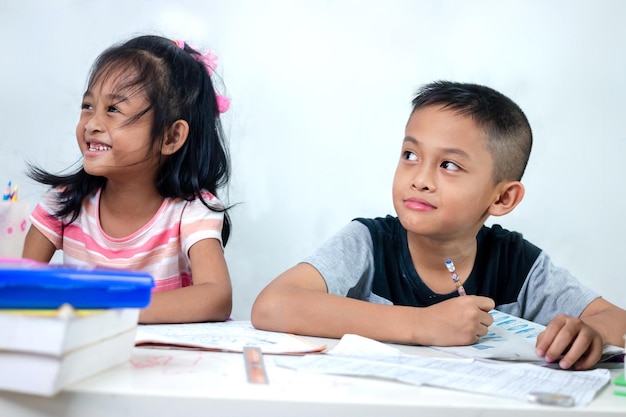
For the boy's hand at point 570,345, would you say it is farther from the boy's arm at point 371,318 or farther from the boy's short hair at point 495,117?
the boy's short hair at point 495,117

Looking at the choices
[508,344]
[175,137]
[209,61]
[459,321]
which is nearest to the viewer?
[508,344]

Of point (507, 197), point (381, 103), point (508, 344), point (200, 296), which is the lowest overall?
point (200, 296)

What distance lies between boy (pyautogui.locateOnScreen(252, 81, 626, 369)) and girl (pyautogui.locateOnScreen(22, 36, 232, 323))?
0.81 feet

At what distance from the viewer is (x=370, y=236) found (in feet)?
4.66

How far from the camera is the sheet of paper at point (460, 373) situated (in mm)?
673

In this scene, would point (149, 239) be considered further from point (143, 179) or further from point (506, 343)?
point (506, 343)

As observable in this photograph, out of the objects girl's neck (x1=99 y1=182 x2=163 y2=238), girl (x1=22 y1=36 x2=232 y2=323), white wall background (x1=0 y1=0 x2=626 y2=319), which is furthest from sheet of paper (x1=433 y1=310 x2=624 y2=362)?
white wall background (x1=0 y1=0 x2=626 y2=319)

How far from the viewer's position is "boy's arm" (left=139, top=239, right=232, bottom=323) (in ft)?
3.72

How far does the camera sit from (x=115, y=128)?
1.43 metres

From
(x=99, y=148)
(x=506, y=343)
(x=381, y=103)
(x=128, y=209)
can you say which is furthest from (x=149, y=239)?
(x=381, y=103)

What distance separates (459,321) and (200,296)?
0.42m

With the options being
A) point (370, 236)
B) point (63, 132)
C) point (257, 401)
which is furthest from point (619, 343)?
point (63, 132)

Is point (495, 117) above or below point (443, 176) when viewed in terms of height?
above

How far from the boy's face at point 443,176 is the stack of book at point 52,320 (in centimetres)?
78
